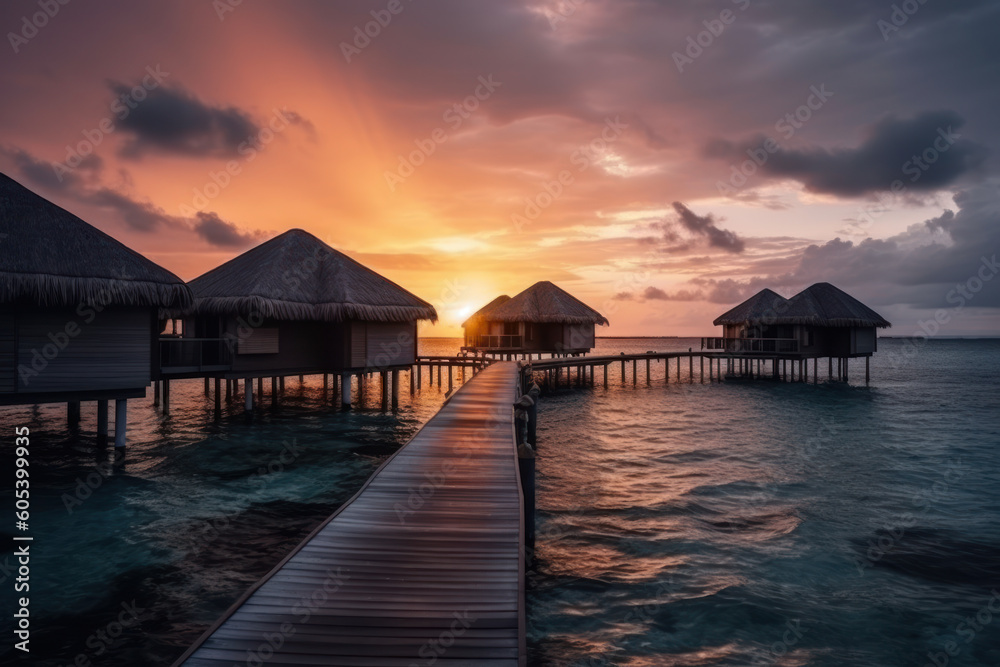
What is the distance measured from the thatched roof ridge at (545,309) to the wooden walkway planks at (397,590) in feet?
94.1

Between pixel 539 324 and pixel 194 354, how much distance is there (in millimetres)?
23252

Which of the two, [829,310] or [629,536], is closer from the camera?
[629,536]

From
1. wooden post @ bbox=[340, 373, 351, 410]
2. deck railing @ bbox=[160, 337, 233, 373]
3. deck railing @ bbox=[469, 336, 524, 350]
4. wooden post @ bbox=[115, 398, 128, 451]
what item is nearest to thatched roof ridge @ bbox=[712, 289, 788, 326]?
deck railing @ bbox=[469, 336, 524, 350]

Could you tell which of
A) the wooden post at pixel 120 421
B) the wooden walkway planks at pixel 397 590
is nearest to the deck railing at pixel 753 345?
the wooden post at pixel 120 421

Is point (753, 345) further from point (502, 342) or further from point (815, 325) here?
point (502, 342)

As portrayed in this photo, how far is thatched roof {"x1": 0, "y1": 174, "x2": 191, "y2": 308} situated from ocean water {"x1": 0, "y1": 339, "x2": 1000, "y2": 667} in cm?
440

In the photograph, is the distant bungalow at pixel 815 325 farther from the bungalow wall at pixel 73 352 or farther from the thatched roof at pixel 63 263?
the bungalow wall at pixel 73 352

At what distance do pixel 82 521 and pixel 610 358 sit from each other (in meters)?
30.4

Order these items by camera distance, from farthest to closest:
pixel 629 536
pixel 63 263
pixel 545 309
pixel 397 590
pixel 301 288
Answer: pixel 545 309, pixel 301 288, pixel 63 263, pixel 629 536, pixel 397 590

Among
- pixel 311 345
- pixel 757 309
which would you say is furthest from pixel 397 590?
pixel 757 309

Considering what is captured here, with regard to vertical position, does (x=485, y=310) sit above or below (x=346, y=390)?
above

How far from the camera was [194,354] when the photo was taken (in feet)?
63.4

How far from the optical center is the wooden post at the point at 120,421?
52.5ft

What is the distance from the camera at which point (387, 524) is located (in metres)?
6.73
